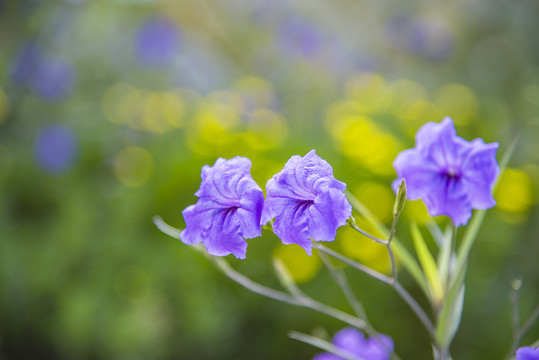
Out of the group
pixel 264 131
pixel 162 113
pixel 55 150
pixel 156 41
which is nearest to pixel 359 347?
pixel 264 131

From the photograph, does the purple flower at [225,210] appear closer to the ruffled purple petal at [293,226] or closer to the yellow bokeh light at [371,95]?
the ruffled purple petal at [293,226]

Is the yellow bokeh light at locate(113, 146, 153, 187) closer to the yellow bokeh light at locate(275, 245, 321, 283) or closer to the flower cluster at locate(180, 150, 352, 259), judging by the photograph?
the yellow bokeh light at locate(275, 245, 321, 283)

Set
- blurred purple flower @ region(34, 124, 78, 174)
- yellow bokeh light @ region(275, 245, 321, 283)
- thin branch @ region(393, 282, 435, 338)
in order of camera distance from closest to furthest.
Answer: thin branch @ region(393, 282, 435, 338)
yellow bokeh light @ region(275, 245, 321, 283)
blurred purple flower @ region(34, 124, 78, 174)

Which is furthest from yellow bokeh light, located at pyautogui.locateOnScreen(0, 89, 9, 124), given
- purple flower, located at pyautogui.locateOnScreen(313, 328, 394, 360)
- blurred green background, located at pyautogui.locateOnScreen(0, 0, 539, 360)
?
purple flower, located at pyautogui.locateOnScreen(313, 328, 394, 360)

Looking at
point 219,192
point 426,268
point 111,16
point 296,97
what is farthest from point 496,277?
point 111,16

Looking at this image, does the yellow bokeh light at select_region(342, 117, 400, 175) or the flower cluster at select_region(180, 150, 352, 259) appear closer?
the flower cluster at select_region(180, 150, 352, 259)

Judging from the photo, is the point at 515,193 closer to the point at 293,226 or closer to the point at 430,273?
the point at 430,273

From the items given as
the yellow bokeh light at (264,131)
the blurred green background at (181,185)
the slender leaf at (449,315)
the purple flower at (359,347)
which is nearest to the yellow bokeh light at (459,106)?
the blurred green background at (181,185)
